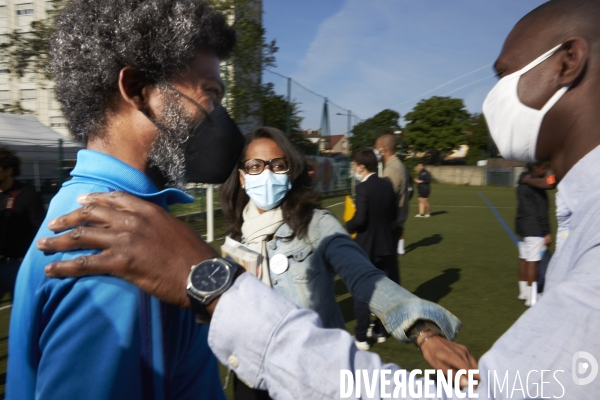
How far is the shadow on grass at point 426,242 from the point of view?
1087 cm

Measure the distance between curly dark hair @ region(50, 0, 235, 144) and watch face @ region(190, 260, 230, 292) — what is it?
0.61m

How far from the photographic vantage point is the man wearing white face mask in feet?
2.96

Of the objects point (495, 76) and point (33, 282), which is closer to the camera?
point (33, 282)

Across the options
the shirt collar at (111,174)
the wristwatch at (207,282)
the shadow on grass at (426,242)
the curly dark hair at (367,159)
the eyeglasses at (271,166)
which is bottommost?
the shadow on grass at (426,242)

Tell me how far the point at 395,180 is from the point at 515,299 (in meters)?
2.50

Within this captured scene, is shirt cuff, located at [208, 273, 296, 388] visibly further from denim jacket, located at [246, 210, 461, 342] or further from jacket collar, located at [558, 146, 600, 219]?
denim jacket, located at [246, 210, 461, 342]

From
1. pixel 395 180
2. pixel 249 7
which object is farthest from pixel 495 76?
pixel 249 7

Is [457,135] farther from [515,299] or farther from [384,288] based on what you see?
[384,288]

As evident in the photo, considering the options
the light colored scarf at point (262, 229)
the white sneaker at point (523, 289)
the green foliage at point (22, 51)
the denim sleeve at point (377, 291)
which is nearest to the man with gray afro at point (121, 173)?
the denim sleeve at point (377, 291)

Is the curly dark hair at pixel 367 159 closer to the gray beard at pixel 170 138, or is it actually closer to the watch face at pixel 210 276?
the gray beard at pixel 170 138

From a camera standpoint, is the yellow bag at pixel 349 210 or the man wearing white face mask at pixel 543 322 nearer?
the man wearing white face mask at pixel 543 322

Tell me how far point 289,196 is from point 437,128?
7232 cm

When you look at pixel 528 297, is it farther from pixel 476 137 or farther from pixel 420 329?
→ pixel 476 137

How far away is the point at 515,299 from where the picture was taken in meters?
6.64
